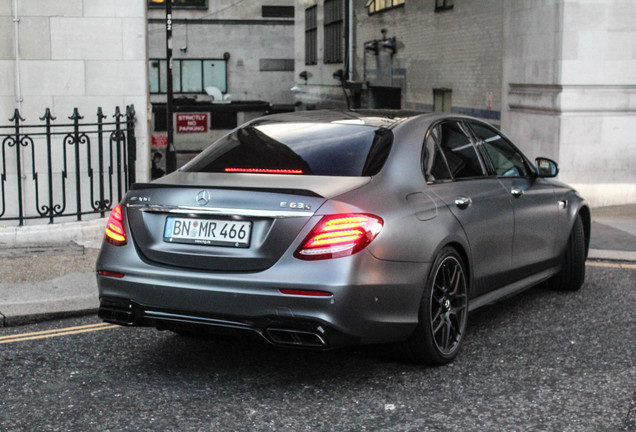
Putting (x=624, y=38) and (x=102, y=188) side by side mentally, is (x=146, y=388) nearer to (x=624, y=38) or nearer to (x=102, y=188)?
(x=102, y=188)

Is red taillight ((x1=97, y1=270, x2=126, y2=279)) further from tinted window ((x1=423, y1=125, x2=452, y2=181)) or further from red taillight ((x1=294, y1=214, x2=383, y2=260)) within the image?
tinted window ((x1=423, y1=125, x2=452, y2=181))

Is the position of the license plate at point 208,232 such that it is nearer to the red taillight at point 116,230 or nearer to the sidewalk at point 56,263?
the red taillight at point 116,230

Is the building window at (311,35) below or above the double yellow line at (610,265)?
above

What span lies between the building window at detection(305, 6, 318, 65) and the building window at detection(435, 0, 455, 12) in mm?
18393

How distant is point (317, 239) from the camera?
15.6 ft

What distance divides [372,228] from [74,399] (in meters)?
1.81

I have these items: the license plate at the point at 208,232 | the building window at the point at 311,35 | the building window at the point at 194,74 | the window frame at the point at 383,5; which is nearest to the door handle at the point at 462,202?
the license plate at the point at 208,232

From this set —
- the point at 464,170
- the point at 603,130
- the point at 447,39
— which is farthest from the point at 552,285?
the point at 447,39

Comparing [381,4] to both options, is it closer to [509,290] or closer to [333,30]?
[333,30]

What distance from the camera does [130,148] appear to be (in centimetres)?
1029

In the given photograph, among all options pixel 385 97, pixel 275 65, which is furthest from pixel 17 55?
pixel 275 65

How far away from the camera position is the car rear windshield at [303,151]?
17.6 feet

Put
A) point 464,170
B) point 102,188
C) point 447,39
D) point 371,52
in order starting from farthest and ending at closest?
1. point 371,52
2. point 447,39
3. point 102,188
4. point 464,170

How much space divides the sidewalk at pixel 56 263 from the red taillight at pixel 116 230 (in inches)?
69.9
